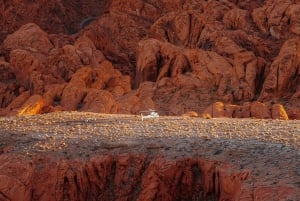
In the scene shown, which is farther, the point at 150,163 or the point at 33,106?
the point at 33,106

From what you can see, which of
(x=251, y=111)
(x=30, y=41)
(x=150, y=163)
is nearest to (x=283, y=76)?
(x=251, y=111)

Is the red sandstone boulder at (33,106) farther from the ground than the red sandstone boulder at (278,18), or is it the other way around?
the red sandstone boulder at (278,18)

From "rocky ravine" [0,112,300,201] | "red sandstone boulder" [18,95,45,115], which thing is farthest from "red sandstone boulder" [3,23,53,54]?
"rocky ravine" [0,112,300,201]

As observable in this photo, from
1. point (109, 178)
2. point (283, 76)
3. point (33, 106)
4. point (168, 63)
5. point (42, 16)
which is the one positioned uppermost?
point (42, 16)

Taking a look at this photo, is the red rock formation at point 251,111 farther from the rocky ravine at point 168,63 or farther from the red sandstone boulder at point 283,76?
the red sandstone boulder at point 283,76

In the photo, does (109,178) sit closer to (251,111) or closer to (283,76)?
(251,111)

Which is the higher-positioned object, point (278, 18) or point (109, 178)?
point (278, 18)

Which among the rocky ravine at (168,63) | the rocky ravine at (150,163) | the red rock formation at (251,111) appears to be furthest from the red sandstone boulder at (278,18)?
the rocky ravine at (150,163)

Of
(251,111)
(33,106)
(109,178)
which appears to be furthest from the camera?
(33,106)
